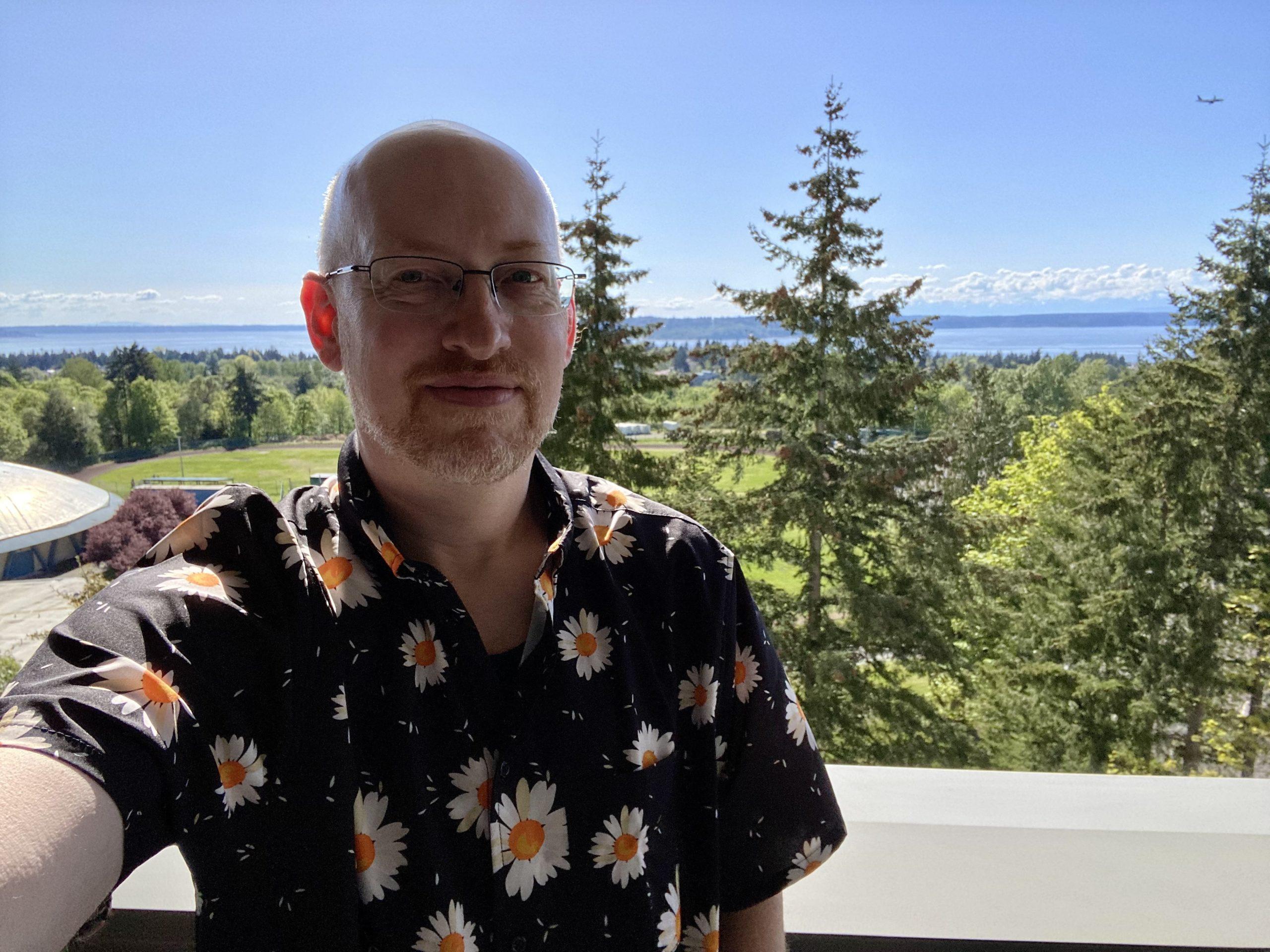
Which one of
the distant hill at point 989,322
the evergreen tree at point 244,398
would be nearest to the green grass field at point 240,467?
the evergreen tree at point 244,398

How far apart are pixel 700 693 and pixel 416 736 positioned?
28cm

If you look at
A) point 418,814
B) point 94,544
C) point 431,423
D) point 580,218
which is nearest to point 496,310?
point 431,423

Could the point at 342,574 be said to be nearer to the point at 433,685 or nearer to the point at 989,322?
the point at 433,685

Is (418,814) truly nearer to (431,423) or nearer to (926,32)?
(431,423)

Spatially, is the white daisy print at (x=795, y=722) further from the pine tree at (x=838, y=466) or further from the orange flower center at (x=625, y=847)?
the pine tree at (x=838, y=466)

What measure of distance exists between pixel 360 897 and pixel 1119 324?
4213mm

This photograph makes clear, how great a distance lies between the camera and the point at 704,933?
790mm

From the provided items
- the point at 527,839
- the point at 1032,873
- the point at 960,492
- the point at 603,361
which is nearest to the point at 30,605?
the point at 527,839

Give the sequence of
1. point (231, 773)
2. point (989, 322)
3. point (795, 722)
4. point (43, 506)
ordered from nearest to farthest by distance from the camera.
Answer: point (231, 773)
point (795, 722)
point (43, 506)
point (989, 322)

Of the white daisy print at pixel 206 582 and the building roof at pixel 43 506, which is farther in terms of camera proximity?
the building roof at pixel 43 506

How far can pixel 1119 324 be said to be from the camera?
3.81 metres

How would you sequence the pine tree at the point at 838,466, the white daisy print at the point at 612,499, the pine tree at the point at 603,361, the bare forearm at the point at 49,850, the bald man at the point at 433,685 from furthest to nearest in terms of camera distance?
1. the pine tree at the point at 838,466
2. the pine tree at the point at 603,361
3. the white daisy print at the point at 612,499
4. the bald man at the point at 433,685
5. the bare forearm at the point at 49,850

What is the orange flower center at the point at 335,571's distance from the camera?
0.70 m

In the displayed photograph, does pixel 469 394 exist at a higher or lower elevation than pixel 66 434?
higher
